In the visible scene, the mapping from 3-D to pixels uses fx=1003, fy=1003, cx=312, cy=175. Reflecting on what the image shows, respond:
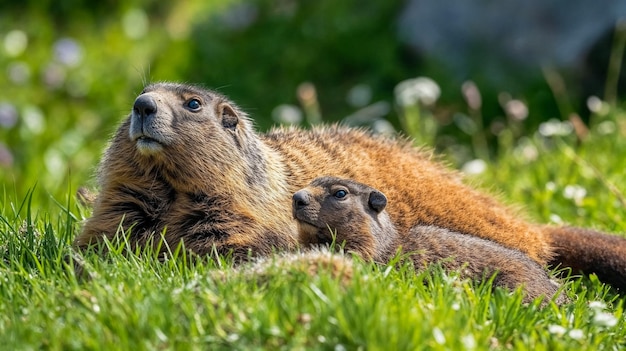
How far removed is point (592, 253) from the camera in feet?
18.6

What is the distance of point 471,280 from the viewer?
4.77 metres

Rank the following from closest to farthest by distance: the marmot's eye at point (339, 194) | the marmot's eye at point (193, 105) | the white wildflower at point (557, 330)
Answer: the white wildflower at point (557, 330)
the marmot's eye at point (339, 194)
the marmot's eye at point (193, 105)

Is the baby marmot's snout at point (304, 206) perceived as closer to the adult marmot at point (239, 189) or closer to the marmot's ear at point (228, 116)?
the adult marmot at point (239, 189)

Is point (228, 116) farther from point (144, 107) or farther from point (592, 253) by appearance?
point (592, 253)

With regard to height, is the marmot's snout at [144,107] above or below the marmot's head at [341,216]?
above

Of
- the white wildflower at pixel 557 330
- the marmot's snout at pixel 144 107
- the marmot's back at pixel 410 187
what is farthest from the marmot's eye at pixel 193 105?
the white wildflower at pixel 557 330

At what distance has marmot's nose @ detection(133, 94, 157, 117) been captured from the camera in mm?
4863

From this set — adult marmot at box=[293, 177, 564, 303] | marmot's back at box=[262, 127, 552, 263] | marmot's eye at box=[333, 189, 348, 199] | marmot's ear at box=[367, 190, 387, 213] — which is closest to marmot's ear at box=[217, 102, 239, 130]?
marmot's back at box=[262, 127, 552, 263]

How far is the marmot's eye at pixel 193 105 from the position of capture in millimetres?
5156

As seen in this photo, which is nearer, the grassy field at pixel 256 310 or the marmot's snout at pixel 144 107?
the grassy field at pixel 256 310

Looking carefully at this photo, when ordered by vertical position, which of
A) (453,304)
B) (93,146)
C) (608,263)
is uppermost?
(453,304)

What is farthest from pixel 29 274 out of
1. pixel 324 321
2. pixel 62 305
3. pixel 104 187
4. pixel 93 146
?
pixel 93 146

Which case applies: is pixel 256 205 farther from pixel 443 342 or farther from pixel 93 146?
pixel 93 146

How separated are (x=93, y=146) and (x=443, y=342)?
26.2ft
